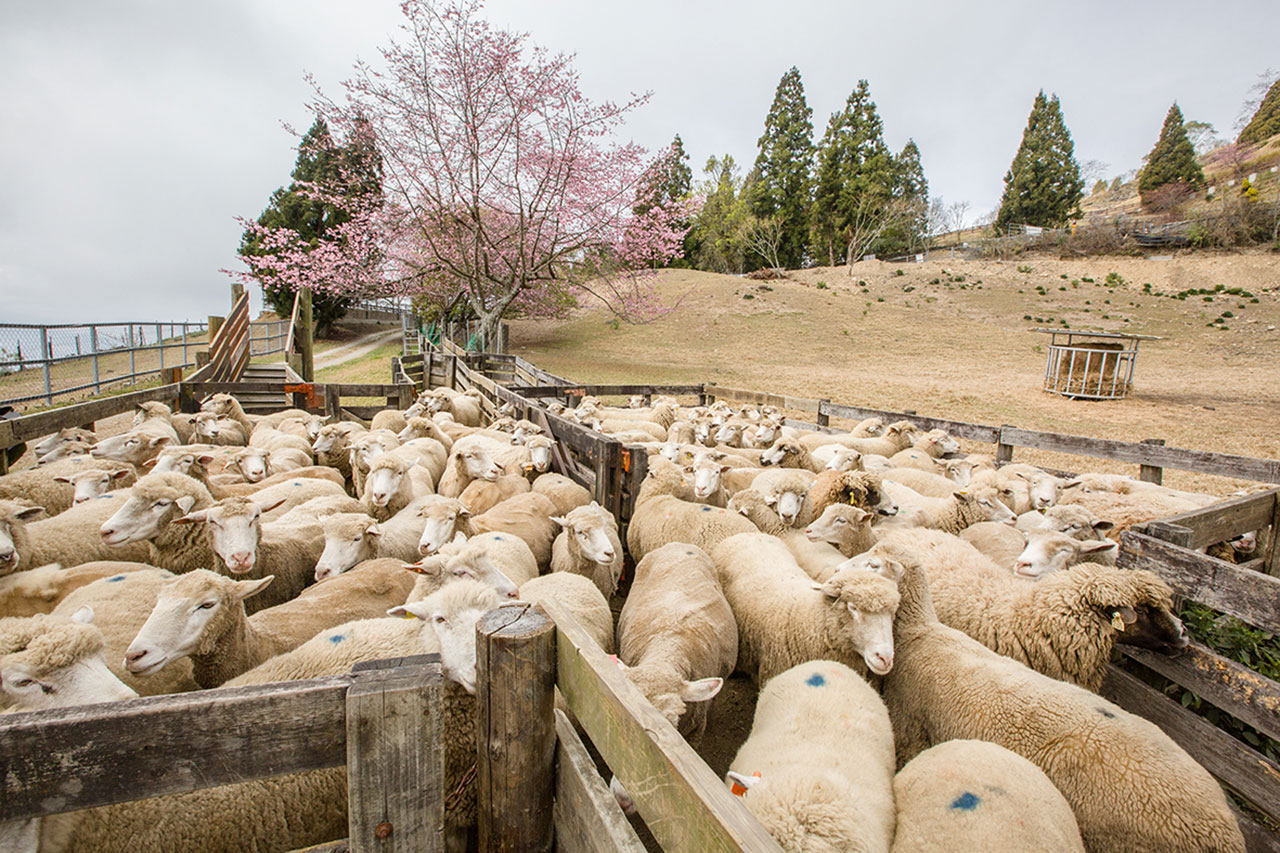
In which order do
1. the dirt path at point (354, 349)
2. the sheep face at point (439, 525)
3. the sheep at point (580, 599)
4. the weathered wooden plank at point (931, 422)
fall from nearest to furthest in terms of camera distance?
the sheep at point (580, 599)
the sheep face at point (439, 525)
the weathered wooden plank at point (931, 422)
the dirt path at point (354, 349)

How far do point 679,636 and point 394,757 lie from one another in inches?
79.6

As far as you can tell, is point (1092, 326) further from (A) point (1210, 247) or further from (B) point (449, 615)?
(B) point (449, 615)

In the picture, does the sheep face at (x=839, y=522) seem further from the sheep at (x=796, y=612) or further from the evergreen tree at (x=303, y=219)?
the evergreen tree at (x=303, y=219)

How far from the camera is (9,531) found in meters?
3.15

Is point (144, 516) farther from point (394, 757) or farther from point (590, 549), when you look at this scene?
point (394, 757)

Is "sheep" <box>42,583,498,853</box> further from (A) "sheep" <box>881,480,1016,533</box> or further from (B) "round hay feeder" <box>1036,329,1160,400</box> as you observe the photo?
(B) "round hay feeder" <box>1036,329,1160,400</box>

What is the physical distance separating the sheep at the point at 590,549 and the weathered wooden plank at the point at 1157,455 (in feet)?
16.8

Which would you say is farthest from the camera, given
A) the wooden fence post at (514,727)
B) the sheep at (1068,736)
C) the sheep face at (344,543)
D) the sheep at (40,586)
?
the sheep face at (344,543)

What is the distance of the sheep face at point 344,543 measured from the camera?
3.68m

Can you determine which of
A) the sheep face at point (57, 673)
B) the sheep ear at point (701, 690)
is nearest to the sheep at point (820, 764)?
the sheep ear at point (701, 690)

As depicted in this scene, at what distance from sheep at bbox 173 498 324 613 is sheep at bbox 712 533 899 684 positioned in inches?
123

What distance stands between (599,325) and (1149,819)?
3402cm

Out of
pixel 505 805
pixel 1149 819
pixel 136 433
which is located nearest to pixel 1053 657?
pixel 1149 819

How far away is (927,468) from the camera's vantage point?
6883mm
